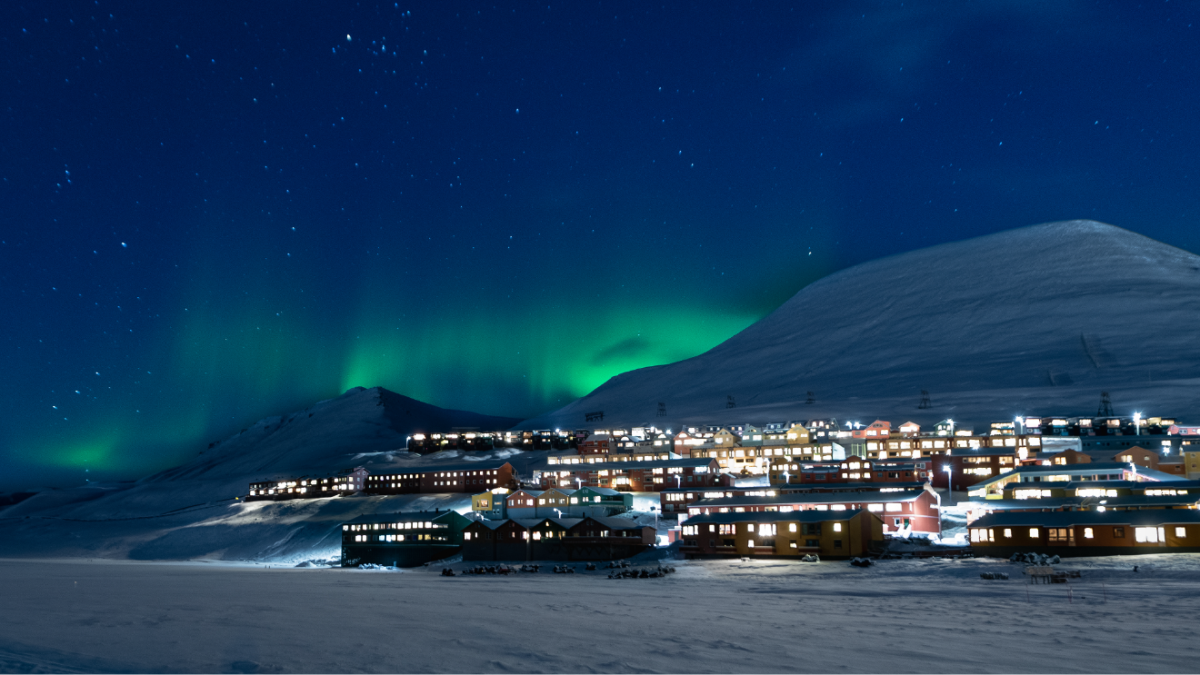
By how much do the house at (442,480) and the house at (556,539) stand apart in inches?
1403

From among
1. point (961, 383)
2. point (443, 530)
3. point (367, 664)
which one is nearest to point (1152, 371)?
point (961, 383)

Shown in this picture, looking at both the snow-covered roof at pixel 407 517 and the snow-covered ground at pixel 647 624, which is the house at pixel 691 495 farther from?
the snow-covered ground at pixel 647 624

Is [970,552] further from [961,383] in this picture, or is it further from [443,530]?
[961,383]

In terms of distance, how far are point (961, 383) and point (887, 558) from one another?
131m

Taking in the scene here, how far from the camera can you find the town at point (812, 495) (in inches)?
2272

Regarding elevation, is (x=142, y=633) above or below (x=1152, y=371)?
below

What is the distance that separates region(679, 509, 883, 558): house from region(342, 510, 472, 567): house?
22.4m

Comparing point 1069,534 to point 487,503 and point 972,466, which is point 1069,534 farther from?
point 487,503

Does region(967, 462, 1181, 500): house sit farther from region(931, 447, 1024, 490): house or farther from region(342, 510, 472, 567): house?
region(342, 510, 472, 567): house

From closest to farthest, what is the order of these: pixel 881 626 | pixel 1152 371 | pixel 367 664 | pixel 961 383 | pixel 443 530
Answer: pixel 367 664
pixel 881 626
pixel 443 530
pixel 1152 371
pixel 961 383

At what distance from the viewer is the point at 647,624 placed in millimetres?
29938

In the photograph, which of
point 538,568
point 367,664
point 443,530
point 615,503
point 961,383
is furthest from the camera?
point 961,383

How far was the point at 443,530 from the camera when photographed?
75562mm

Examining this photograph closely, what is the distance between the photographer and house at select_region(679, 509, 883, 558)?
58.7m
